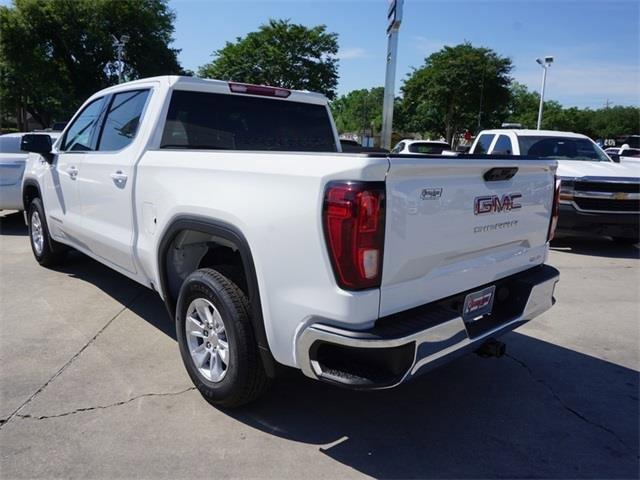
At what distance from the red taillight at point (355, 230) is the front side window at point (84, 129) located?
130 inches

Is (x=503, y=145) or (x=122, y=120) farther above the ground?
(x=122, y=120)

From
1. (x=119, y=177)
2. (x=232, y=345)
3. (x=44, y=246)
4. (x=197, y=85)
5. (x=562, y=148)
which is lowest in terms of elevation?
(x=44, y=246)

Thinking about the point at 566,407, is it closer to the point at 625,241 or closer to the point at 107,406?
the point at 107,406

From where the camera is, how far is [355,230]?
2254 mm

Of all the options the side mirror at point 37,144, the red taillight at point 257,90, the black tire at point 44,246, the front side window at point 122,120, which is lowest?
the black tire at point 44,246

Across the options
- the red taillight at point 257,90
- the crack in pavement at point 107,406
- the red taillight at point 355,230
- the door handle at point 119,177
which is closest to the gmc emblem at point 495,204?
the red taillight at point 355,230

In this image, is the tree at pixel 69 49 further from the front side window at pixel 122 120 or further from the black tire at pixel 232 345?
the black tire at pixel 232 345

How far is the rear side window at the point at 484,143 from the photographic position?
9.80 metres

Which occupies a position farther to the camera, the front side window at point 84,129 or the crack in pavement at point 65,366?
the front side window at point 84,129

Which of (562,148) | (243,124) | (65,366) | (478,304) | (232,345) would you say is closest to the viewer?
(232,345)

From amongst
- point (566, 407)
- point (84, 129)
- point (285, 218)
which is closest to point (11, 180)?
point (84, 129)

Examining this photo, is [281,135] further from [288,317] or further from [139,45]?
[139,45]

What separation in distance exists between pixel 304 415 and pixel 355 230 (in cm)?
143

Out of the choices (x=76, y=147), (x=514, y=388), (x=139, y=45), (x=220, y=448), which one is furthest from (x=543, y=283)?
(x=139, y=45)
